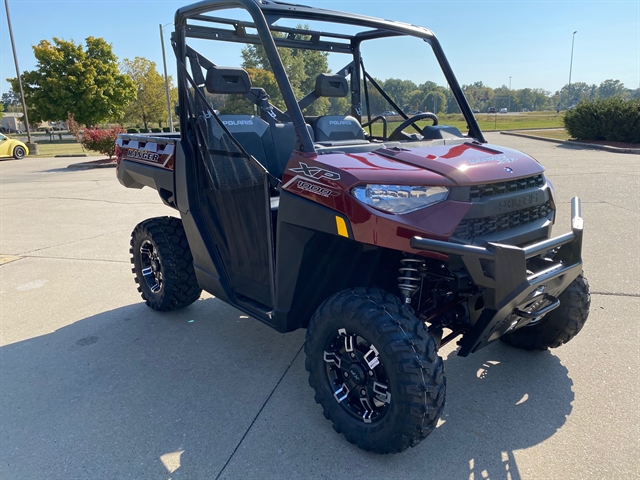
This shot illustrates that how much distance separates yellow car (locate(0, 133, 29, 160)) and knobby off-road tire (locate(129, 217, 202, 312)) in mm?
21869

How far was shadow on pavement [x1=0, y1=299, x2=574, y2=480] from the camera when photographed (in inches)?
96.8

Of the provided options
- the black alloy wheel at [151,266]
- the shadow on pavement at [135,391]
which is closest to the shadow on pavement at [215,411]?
the shadow on pavement at [135,391]

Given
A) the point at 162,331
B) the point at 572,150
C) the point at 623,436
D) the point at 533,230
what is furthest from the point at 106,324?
the point at 572,150

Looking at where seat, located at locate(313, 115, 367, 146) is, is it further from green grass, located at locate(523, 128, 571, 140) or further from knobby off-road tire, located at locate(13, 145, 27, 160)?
knobby off-road tire, located at locate(13, 145, 27, 160)

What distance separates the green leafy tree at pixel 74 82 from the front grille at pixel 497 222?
118ft

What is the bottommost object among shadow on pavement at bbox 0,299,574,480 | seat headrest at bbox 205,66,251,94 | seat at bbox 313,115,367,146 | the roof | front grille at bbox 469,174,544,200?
shadow on pavement at bbox 0,299,574,480

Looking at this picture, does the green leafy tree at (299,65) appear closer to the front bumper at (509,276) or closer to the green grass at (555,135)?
the front bumper at (509,276)

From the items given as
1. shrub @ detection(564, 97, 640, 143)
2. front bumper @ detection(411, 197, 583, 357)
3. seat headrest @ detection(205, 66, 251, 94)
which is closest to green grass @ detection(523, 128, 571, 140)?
shrub @ detection(564, 97, 640, 143)

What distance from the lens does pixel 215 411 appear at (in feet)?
9.53

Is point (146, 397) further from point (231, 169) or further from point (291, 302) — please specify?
point (231, 169)

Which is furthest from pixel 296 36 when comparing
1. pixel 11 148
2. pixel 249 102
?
pixel 11 148

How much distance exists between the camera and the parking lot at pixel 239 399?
246 centimetres

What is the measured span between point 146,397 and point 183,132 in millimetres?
1872

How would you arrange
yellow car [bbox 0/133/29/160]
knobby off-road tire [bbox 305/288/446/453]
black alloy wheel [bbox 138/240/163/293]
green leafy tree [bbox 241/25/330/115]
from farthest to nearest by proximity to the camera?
yellow car [bbox 0/133/29/160]
black alloy wheel [bbox 138/240/163/293]
green leafy tree [bbox 241/25/330/115]
knobby off-road tire [bbox 305/288/446/453]
